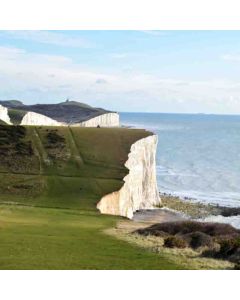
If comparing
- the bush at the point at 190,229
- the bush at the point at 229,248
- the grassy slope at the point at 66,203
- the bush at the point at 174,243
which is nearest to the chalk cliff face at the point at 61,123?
the grassy slope at the point at 66,203

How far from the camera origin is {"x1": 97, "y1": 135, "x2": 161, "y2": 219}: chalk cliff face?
75.9 metres

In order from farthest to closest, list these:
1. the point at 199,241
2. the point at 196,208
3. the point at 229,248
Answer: the point at 196,208
the point at 199,241
the point at 229,248

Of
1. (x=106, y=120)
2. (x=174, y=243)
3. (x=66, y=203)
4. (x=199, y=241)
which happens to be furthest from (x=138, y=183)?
(x=106, y=120)

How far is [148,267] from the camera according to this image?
26.2m

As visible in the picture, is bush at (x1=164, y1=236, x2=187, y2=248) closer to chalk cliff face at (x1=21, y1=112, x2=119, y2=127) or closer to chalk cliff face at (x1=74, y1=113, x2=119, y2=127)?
chalk cliff face at (x1=21, y1=112, x2=119, y2=127)

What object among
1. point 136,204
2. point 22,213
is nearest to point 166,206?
point 136,204

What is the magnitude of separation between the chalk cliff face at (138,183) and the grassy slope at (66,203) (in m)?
1.48

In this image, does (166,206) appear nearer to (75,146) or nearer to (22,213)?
(75,146)

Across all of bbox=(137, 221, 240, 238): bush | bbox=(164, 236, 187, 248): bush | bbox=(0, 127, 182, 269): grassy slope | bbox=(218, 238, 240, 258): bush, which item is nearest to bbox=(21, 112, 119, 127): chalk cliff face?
bbox=(0, 127, 182, 269): grassy slope

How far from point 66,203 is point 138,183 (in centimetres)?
2398

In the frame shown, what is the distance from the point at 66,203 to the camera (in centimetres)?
6706

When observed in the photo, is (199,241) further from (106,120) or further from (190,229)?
(106,120)

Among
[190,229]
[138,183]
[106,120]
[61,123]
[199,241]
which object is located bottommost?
[190,229]

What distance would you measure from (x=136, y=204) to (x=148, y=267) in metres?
59.6
